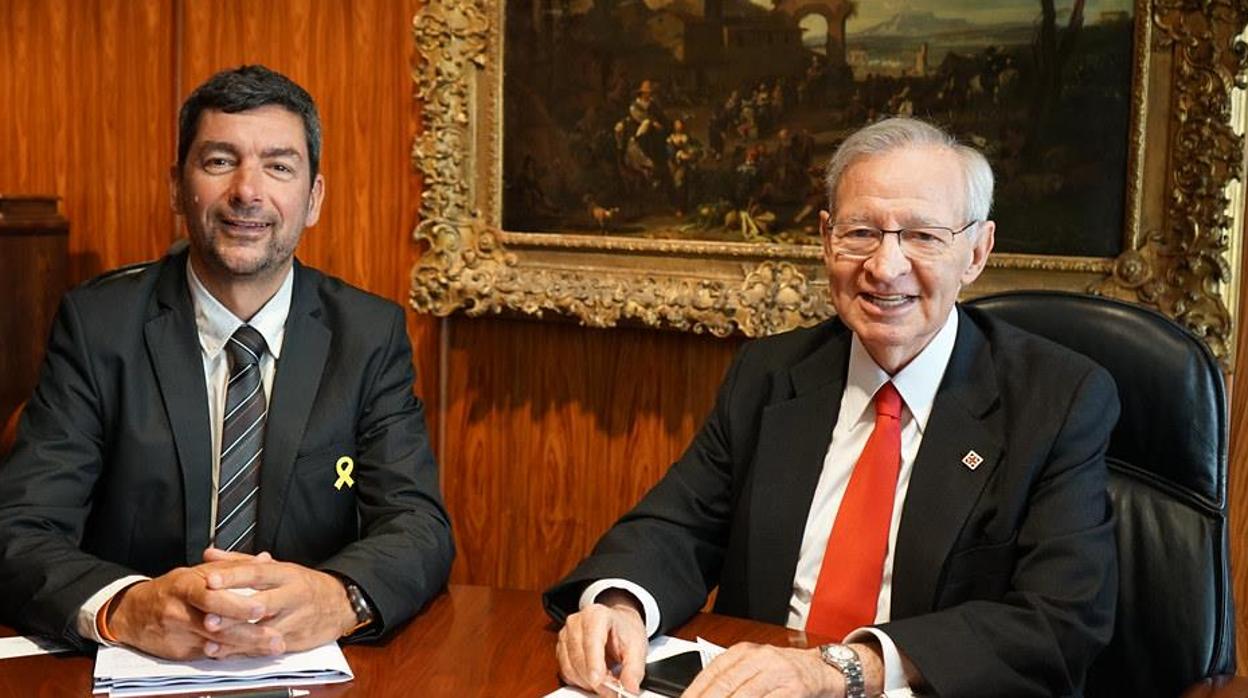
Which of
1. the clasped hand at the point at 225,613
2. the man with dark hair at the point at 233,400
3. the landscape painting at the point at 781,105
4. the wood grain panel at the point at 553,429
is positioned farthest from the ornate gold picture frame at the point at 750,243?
the clasped hand at the point at 225,613

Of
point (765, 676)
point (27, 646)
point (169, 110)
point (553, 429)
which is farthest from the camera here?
point (169, 110)

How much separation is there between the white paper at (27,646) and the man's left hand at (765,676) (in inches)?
35.4

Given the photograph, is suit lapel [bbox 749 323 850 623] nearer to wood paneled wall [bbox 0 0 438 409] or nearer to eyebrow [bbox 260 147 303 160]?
eyebrow [bbox 260 147 303 160]

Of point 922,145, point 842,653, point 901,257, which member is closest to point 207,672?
point 842,653

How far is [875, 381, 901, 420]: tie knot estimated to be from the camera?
2.23 meters

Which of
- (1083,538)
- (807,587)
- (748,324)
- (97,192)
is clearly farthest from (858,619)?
(97,192)

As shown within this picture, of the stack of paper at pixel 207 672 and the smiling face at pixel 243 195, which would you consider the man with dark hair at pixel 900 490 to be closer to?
the stack of paper at pixel 207 672

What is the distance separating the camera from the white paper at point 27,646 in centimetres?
191

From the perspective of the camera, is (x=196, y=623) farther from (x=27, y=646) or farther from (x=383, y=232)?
(x=383, y=232)

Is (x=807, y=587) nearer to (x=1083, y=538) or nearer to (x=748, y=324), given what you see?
(x=1083, y=538)

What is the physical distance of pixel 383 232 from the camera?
13.4 ft

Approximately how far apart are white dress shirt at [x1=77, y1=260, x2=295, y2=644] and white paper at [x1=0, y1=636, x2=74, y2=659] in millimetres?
458

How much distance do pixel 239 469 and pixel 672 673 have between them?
3.10ft

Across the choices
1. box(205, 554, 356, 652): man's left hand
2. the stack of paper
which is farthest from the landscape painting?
the stack of paper
